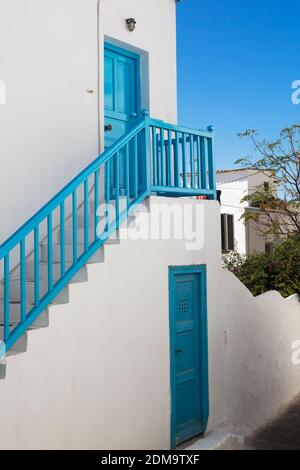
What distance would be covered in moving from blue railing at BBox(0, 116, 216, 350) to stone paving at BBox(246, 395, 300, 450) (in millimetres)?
3109

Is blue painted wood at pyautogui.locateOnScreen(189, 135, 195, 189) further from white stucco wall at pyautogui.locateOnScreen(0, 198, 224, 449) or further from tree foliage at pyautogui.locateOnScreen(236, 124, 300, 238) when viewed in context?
tree foliage at pyautogui.locateOnScreen(236, 124, 300, 238)

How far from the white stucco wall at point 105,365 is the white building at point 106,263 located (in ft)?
0.04

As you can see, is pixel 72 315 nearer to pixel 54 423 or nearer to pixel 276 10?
pixel 54 423

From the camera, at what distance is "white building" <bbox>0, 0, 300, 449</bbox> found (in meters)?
4.30

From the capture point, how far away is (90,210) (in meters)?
6.20

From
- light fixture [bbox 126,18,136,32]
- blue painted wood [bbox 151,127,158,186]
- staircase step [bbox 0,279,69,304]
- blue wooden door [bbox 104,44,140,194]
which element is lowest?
staircase step [bbox 0,279,69,304]

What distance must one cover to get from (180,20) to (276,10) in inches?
148

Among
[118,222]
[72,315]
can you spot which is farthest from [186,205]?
[72,315]

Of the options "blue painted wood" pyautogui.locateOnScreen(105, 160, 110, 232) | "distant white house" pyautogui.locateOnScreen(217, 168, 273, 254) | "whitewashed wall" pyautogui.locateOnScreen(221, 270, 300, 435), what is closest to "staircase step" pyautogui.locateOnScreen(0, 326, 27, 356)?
"blue painted wood" pyautogui.locateOnScreen(105, 160, 110, 232)

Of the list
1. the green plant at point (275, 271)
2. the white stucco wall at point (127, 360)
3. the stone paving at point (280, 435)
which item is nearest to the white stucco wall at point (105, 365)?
the white stucco wall at point (127, 360)

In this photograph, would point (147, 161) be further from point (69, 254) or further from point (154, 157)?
point (69, 254)

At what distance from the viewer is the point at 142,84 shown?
757 cm

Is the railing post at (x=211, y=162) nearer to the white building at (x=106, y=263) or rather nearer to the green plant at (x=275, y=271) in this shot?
the white building at (x=106, y=263)

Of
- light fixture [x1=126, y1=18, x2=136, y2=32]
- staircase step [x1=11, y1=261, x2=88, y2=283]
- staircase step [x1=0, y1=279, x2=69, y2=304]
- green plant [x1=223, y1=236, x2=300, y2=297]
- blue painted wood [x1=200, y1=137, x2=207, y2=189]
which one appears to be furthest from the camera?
green plant [x1=223, y1=236, x2=300, y2=297]
